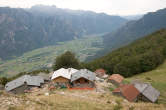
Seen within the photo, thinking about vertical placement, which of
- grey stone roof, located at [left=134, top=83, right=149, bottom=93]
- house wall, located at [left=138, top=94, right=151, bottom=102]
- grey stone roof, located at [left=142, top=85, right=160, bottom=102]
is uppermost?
grey stone roof, located at [left=134, top=83, right=149, bottom=93]

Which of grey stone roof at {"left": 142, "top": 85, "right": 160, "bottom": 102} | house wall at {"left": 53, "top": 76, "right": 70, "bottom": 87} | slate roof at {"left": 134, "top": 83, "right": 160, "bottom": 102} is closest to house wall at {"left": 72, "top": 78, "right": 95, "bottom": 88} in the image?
house wall at {"left": 53, "top": 76, "right": 70, "bottom": 87}

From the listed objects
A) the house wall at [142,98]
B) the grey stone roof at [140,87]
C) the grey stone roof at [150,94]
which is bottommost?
the house wall at [142,98]

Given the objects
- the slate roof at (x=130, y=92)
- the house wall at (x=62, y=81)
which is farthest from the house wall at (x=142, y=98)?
the house wall at (x=62, y=81)

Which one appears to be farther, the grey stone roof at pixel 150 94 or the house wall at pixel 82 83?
the house wall at pixel 82 83

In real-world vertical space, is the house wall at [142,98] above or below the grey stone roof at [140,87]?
below

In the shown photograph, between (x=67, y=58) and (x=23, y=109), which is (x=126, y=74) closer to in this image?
(x=67, y=58)

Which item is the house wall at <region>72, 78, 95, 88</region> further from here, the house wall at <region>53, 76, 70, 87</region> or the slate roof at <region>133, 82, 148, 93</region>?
the slate roof at <region>133, 82, 148, 93</region>

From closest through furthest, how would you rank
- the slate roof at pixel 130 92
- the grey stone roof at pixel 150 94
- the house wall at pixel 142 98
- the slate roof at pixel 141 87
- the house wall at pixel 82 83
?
the grey stone roof at pixel 150 94 → the house wall at pixel 142 98 → the slate roof at pixel 130 92 → the slate roof at pixel 141 87 → the house wall at pixel 82 83

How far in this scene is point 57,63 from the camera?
8075 centimetres

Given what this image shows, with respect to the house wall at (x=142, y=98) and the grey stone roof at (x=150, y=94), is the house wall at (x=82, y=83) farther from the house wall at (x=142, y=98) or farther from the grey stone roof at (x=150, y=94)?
the grey stone roof at (x=150, y=94)

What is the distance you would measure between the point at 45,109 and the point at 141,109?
46.4 feet

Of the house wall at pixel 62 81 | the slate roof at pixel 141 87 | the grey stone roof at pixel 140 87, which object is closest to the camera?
the grey stone roof at pixel 140 87

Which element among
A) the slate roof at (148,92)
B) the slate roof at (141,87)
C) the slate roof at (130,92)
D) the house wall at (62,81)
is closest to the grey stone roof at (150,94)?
the slate roof at (148,92)

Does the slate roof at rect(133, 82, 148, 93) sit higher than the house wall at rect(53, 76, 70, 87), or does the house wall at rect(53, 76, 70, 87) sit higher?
the slate roof at rect(133, 82, 148, 93)
